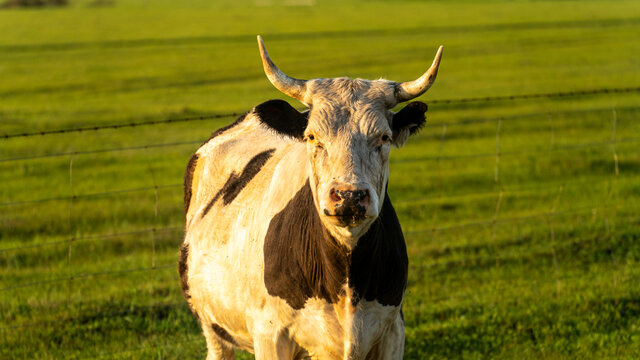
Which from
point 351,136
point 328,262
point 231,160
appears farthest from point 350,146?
point 231,160

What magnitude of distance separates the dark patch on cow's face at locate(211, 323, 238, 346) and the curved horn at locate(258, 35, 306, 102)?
2.04 m

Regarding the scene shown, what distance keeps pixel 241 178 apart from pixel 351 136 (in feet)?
6.04

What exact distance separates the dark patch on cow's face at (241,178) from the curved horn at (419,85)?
1.59 m

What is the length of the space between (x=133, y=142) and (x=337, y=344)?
15.1m

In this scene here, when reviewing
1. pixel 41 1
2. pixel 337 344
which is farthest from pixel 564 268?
pixel 41 1

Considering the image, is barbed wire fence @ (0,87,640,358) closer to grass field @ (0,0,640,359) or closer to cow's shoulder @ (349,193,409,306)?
grass field @ (0,0,640,359)

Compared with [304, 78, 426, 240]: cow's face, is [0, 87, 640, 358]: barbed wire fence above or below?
below

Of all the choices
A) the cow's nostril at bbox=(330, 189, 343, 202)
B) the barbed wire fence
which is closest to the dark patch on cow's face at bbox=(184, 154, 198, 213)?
the barbed wire fence

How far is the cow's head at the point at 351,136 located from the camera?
421cm

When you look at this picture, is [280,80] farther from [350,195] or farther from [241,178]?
[241,178]

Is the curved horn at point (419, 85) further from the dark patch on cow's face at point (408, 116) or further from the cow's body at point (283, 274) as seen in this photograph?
the cow's body at point (283, 274)

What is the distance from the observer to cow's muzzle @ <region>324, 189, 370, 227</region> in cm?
412

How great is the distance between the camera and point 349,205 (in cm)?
412

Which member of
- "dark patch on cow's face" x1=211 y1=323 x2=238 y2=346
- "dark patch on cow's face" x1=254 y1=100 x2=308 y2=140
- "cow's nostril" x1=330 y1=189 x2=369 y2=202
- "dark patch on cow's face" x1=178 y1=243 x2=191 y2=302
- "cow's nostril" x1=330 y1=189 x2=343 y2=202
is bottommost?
"dark patch on cow's face" x1=211 y1=323 x2=238 y2=346
